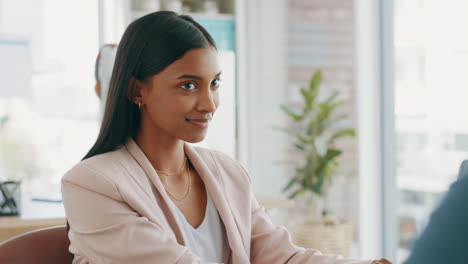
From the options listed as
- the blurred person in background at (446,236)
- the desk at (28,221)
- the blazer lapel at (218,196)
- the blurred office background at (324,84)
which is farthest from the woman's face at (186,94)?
the blurred office background at (324,84)

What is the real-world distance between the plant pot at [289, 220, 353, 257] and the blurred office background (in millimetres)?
213

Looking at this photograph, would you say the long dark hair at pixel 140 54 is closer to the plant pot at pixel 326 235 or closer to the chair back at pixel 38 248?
the chair back at pixel 38 248

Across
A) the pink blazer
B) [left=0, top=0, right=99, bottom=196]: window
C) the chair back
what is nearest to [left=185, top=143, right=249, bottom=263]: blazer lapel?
the pink blazer

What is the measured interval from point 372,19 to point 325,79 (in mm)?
479

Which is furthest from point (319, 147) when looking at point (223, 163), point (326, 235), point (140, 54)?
point (140, 54)

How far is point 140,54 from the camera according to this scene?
1.21 metres

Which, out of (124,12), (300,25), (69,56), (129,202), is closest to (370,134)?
(300,25)

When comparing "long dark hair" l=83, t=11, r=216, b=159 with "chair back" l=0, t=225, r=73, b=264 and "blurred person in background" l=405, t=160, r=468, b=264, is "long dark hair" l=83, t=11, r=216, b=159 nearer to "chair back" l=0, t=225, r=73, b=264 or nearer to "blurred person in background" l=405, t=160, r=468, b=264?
"chair back" l=0, t=225, r=73, b=264

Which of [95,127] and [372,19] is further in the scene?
[95,127]

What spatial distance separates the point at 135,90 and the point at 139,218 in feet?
0.92

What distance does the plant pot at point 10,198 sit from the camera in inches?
83.4

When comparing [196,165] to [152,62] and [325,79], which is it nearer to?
[152,62]

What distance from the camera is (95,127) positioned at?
4.07 meters

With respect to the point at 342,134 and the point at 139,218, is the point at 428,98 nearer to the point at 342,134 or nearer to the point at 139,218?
the point at 342,134
